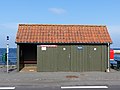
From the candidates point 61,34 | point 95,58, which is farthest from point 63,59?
point 95,58

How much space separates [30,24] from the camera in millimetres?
28094

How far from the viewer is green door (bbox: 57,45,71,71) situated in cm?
2578

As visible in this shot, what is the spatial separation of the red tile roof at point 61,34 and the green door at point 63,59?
69 centimetres

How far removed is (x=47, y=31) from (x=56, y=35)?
39.6 inches

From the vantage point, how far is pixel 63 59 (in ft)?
84.7

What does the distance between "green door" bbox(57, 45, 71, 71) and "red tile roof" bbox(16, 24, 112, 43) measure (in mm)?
690

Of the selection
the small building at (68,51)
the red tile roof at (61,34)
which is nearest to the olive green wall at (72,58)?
the small building at (68,51)

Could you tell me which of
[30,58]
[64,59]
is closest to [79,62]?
[64,59]

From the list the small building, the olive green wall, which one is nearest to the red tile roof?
the small building

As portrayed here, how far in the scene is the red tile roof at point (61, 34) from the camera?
2609cm

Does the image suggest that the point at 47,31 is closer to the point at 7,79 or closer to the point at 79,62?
the point at 79,62

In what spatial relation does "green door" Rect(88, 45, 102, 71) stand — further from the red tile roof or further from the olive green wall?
the red tile roof

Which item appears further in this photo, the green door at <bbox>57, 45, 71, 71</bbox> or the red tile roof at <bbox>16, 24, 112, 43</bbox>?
the red tile roof at <bbox>16, 24, 112, 43</bbox>

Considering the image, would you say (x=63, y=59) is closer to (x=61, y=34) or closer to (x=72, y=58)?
(x=72, y=58)
